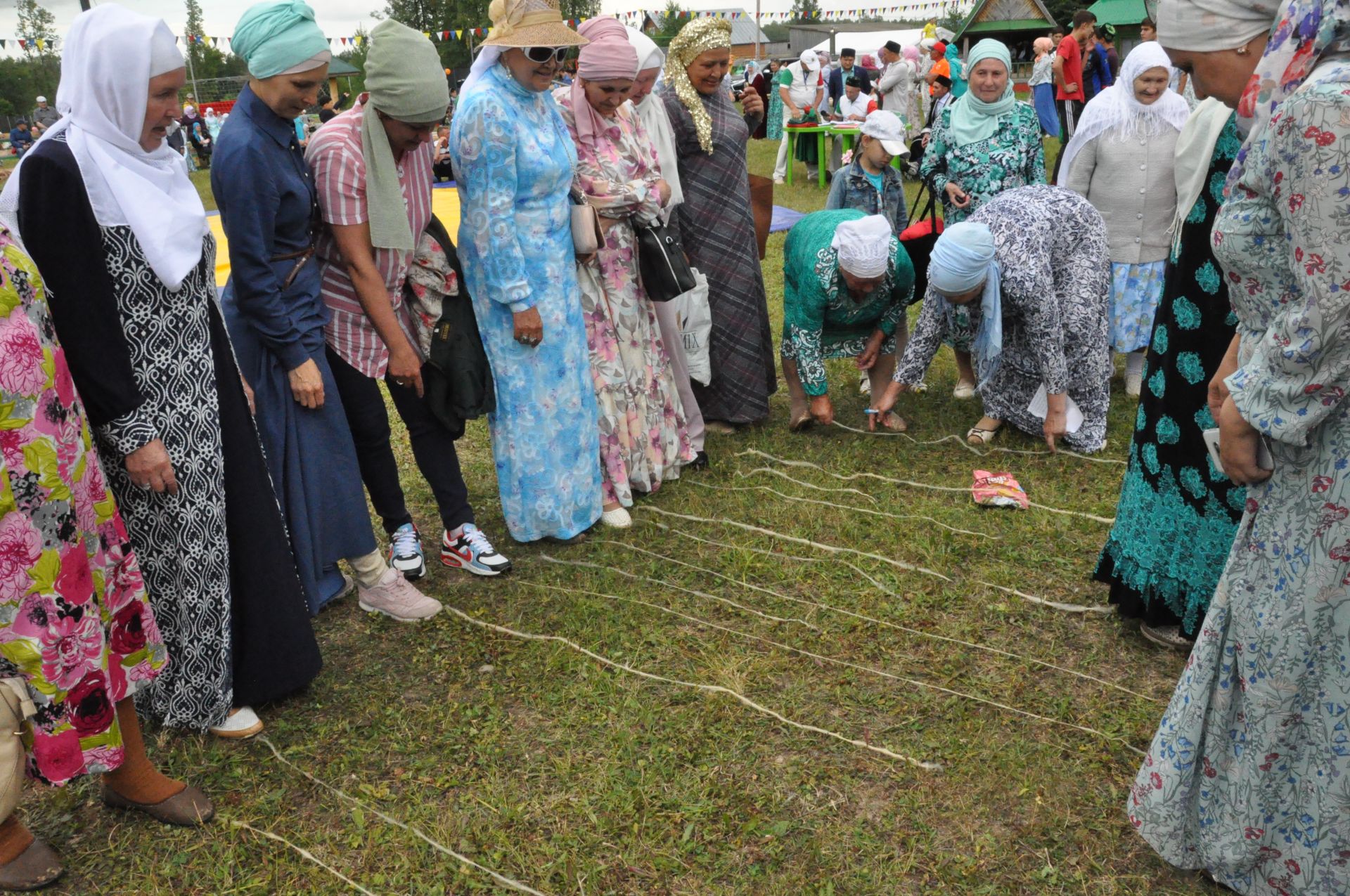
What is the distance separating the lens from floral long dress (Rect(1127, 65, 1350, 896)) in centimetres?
156

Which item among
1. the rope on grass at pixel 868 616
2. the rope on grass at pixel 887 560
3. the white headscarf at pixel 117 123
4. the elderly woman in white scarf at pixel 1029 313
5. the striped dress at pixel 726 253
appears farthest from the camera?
the striped dress at pixel 726 253

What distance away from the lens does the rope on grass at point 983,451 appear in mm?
4141

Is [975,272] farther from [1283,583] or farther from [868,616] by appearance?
[1283,583]

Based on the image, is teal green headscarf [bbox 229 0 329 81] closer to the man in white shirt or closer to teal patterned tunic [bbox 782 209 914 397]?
teal patterned tunic [bbox 782 209 914 397]

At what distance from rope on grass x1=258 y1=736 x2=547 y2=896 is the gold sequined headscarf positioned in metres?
2.85

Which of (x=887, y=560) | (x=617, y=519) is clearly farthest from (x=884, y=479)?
(x=617, y=519)

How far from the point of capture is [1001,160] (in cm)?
460

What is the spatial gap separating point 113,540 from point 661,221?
228cm

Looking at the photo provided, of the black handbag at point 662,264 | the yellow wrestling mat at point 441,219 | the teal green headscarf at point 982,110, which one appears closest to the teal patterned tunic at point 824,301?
the black handbag at point 662,264

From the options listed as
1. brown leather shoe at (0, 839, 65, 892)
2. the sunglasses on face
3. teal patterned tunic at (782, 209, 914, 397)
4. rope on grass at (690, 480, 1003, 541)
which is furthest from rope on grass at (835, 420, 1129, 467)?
brown leather shoe at (0, 839, 65, 892)

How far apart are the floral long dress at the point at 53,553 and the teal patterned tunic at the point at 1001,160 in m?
3.82

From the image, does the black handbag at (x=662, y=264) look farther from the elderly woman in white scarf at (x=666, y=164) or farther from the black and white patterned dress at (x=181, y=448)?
the black and white patterned dress at (x=181, y=448)

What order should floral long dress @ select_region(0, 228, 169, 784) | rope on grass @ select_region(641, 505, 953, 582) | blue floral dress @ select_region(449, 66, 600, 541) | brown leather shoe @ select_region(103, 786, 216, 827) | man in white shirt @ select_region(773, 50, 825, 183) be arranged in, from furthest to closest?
man in white shirt @ select_region(773, 50, 825, 183) < rope on grass @ select_region(641, 505, 953, 582) < blue floral dress @ select_region(449, 66, 600, 541) < brown leather shoe @ select_region(103, 786, 216, 827) < floral long dress @ select_region(0, 228, 169, 784)

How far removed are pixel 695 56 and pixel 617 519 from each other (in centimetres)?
193
